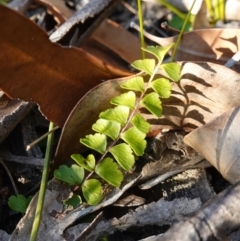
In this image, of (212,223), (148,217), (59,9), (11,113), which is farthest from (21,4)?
(212,223)

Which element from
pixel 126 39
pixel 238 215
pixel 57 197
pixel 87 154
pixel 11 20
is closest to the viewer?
pixel 238 215

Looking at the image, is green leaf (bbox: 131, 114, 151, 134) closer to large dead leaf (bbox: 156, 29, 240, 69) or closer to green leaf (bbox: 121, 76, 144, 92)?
green leaf (bbox: 121, 76, 144, 92)

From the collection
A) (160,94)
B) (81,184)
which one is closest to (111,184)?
(81,184)

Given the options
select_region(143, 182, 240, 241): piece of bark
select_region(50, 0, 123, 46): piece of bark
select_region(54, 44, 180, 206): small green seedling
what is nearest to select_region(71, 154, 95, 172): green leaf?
select_region(54, 44, 180, 206): small green seedling

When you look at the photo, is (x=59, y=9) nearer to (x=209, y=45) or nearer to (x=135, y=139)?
Answer: (x=209, y=45)

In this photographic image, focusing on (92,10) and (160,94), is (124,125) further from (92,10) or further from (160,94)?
(92,10)

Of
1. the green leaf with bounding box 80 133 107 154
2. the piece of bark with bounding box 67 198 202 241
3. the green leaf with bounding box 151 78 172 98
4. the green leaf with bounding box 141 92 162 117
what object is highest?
the green leaf with bounding box 151 78 172 98
